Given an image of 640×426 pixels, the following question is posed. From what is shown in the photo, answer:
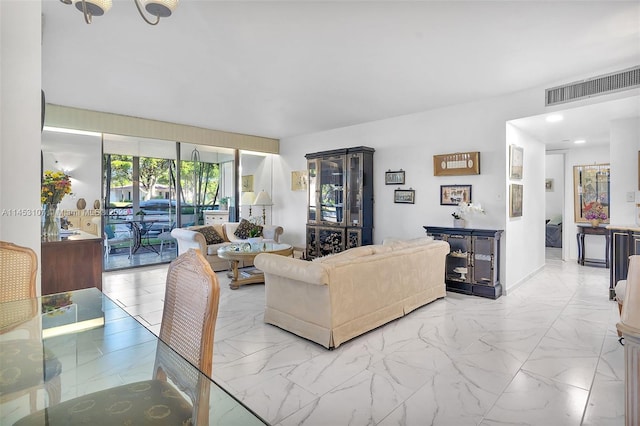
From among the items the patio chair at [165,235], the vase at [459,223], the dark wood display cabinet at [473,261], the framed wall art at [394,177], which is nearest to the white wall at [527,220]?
the dark wood display cabinet at [473,261]

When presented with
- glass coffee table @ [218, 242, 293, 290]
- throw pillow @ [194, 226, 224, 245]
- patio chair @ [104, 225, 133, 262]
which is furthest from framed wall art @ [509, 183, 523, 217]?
patio chair @ [104, 225, 133, 262]

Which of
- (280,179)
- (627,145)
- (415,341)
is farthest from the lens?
(280,179)

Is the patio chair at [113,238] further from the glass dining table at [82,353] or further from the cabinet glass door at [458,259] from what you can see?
the cabinet glass door at [458,259]

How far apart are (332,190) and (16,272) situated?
4716mm

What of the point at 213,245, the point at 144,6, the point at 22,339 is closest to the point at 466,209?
the point at 213,245

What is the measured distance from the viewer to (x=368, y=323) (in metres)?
3.06

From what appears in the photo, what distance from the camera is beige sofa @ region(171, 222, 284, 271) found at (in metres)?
5.30

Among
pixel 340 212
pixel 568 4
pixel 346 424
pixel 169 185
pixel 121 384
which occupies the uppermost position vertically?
pixel 568 4

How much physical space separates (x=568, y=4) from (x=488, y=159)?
2296 millimetres

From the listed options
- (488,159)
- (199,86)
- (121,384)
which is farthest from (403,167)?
(121,384)

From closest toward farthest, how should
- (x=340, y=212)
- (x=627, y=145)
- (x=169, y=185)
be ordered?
(x=627, y=145)
(x=340, y=212)
(x=169, y=185)

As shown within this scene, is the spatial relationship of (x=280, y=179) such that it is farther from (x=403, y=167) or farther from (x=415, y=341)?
(x=415, y=341)

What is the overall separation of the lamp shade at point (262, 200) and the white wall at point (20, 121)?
5097 mm

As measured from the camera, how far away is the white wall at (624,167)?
435cm
